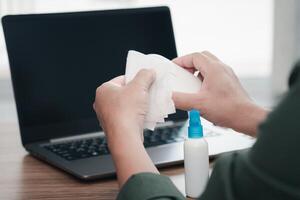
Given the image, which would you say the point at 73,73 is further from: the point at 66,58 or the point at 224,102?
the point at 224,102

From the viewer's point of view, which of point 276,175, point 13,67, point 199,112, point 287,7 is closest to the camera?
point 276,175

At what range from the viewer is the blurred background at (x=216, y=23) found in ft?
7.29

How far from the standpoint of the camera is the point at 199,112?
1035 millimetres

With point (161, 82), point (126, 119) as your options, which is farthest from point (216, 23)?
point (126, 119)

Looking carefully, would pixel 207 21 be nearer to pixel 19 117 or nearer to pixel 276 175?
pixel 19 117

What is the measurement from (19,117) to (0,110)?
106 centimetres

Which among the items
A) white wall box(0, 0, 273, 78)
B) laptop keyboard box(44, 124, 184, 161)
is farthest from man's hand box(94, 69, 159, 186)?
white wall box(0, 0, 273, 78)

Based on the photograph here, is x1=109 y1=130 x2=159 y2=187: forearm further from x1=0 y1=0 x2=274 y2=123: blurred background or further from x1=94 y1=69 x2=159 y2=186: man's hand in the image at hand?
x1=0 y1=0 x2=274 y2=123: blurred background

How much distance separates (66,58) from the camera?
1.34 meters

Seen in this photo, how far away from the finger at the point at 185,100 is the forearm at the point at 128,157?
18 cm

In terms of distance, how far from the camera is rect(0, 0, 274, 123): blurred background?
7.29 ft

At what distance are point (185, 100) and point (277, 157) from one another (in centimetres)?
53

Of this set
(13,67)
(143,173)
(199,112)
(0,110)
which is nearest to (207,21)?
(0,110)

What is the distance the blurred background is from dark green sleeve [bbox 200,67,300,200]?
1.72 meters
